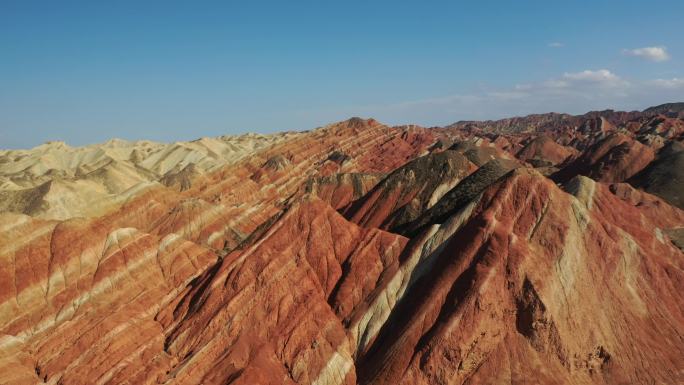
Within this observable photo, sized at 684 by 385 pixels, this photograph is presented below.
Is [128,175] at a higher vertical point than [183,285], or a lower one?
lower

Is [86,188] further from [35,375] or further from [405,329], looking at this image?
[405,329]

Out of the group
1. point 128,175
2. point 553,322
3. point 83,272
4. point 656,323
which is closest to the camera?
point 553,322

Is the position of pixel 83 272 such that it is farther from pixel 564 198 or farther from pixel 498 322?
pixel 564 198

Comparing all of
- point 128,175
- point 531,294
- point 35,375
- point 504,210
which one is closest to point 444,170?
point 504,210

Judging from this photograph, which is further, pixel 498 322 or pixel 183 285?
pixel 183 285

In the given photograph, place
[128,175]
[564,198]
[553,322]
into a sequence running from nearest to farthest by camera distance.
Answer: [553,322] → [564,198] → [128,175]

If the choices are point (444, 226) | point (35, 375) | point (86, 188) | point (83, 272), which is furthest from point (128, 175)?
point (444, 226)

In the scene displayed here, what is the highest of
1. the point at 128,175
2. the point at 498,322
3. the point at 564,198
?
the point at 564,198

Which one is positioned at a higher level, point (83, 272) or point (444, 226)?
point (444, 226)

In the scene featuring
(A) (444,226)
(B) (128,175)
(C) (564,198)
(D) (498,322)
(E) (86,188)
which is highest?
(C) (564,198)
